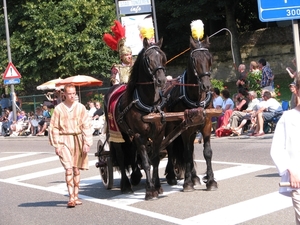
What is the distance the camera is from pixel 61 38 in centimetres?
4084

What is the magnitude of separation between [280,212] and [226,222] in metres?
0.78

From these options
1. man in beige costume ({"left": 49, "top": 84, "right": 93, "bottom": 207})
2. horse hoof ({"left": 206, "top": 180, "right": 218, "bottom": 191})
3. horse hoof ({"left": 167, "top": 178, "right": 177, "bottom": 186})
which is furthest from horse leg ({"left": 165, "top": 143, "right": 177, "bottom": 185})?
man in beige costume ({"left": 49, "top": 84, "right": 93, "bottom": 207})

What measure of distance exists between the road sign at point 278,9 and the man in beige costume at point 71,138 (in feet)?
12.7

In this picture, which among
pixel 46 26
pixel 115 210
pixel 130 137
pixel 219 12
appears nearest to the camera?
pixel 115 210

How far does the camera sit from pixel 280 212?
31.9ft

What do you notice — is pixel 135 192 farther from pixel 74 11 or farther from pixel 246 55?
pixel 246 55

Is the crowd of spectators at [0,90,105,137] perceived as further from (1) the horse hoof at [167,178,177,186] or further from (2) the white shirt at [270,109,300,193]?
(2) the white shirt at [270,109,300,193]

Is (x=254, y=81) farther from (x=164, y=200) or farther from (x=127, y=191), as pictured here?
(x=164, y=200)

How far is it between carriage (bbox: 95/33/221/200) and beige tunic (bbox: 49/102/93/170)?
2.29ft

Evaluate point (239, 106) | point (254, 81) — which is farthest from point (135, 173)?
point (254, 81)

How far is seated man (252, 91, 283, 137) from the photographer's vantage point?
20.8 meters

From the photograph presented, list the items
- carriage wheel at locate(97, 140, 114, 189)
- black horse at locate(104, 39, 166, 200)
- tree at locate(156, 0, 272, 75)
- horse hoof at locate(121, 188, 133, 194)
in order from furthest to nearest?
tree at locate(156, 0, 272, 75), carriage wheel at locate(97, 140, 114, 189), horse hoof at locate(121, 188, 133, 194), black horse at locate(104, 39, 166, 200)

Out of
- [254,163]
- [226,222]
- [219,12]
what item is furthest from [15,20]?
[226,222]

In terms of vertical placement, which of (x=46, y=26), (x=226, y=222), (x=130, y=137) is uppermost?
(x=46, y=26)
